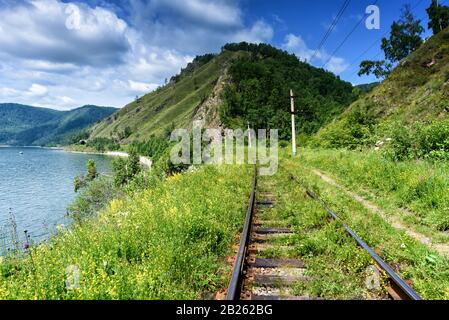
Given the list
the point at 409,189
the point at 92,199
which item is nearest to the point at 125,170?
the point at 92,199

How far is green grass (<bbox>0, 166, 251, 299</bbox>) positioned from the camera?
486cm

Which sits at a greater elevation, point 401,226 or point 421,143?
point 421,143

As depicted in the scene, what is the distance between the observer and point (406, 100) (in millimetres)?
36625

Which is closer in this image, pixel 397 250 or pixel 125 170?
pixel 397 250

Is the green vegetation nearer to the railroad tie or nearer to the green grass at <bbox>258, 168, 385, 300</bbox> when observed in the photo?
the green grass at <bbox>258, 168, 385, 300</bbox>

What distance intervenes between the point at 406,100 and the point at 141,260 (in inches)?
1516

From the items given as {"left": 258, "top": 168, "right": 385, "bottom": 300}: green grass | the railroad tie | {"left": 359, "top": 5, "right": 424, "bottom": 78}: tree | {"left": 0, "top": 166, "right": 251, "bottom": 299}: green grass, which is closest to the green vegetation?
{"left": 359, "top": 5, "right": 424, "bottom": 78}: tree

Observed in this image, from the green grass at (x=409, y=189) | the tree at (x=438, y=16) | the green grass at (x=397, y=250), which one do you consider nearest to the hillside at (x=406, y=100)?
the green grass at (x=409, y=189)

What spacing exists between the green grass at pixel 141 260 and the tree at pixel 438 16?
84.6 meters

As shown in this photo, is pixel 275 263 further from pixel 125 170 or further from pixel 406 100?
pixel 125 170

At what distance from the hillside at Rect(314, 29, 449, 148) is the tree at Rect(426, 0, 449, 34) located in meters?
37.5

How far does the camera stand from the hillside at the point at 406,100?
1087 inches

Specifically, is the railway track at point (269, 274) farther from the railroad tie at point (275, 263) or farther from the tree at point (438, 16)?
the tree at point (438, 16)

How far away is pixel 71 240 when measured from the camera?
7617 mm
